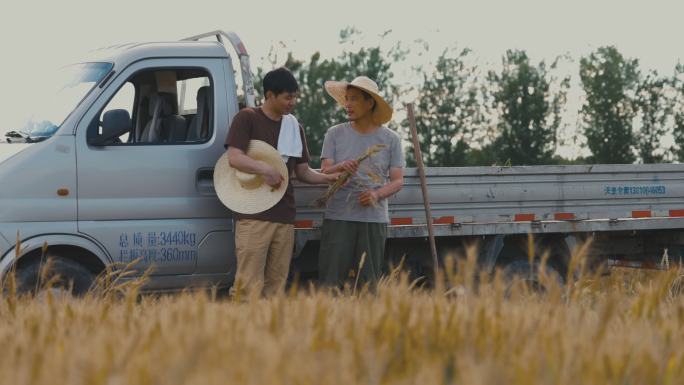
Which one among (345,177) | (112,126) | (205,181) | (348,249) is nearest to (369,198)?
(345,177)

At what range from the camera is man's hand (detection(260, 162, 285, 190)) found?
7.90 meters

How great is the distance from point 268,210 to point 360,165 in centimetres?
81

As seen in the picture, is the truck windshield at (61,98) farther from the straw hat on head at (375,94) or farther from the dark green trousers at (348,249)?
the dark green trousers at (348,249)

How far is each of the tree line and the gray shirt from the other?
198 feet

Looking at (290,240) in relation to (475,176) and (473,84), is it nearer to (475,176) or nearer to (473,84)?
(475,176)

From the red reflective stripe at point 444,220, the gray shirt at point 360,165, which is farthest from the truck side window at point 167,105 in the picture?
the red reflective stripe at point 444,220

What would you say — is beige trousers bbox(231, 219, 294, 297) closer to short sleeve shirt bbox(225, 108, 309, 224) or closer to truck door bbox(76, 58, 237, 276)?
short sleeve shirt bbox(225, 108, 309, 224)

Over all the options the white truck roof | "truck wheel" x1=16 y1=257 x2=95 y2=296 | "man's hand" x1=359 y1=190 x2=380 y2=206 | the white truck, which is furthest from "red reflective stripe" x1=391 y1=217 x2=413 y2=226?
"truck wheel" x1=16 y1=257 x2=95 y2=296

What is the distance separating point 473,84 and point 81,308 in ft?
236

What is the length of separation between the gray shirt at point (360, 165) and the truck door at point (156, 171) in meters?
0.79

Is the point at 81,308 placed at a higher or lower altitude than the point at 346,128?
lower

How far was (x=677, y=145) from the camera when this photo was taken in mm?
67438

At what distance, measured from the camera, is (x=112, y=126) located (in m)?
8.01

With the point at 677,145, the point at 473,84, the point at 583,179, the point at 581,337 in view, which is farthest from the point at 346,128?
the point at 473,84
